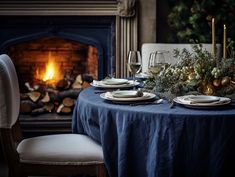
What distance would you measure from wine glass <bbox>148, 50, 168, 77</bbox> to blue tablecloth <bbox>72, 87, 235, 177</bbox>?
33 centimetres

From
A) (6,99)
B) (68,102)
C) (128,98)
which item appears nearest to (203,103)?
(128,98)

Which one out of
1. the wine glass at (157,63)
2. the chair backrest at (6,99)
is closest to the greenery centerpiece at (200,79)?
the wine glass at (157,63)

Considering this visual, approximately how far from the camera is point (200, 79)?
2.28 m

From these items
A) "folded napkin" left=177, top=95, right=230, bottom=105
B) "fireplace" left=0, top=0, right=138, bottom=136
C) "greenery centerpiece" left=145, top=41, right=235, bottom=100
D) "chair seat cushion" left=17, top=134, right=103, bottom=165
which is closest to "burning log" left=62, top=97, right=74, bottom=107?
"fireplace" left=0, top=0, right=138, bottom=136

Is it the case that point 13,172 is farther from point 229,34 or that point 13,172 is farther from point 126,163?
point 229,34

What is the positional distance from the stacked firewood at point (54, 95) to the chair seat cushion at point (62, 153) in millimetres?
1593

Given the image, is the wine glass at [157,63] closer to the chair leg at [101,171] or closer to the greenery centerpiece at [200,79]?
the greenery centerpiece at [200,79]

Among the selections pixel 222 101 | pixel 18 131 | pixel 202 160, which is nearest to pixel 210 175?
pixel 202 160

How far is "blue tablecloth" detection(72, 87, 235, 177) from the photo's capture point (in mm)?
1956

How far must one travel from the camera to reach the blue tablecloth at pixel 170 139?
1.96 metres

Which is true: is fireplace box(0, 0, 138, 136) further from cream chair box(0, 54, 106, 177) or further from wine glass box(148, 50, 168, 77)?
cream chair box(0, 54, 106, 177)

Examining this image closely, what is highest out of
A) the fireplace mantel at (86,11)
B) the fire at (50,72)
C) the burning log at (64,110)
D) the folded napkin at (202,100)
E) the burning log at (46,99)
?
the fireplace mantel at (86,11)

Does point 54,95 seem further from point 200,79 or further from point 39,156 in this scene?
point 200,79

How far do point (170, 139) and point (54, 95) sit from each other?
7.42 feet
